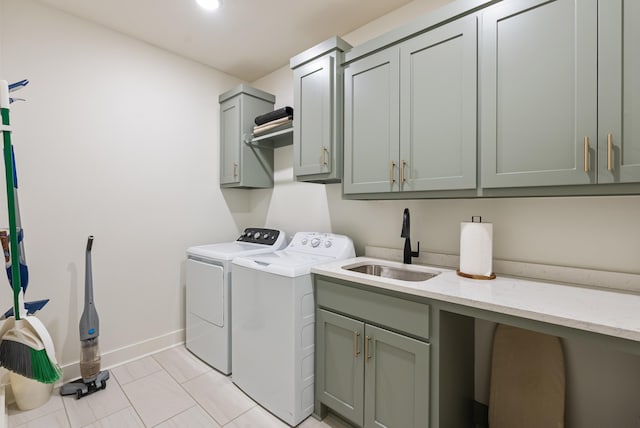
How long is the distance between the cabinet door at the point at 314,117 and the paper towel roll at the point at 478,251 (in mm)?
973

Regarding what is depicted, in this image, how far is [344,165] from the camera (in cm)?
196

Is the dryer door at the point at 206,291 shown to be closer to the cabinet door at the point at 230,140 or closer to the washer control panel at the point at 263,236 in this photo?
the washer control panel at the point at 263,236

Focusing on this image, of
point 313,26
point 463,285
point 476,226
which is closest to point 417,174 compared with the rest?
point 476,226

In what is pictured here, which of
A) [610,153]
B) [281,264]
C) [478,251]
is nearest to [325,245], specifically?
[281,264]

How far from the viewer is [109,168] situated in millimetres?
2266

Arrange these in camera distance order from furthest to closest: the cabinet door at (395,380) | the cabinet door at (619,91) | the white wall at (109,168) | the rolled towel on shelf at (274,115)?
the rolled towel on shelf at (274,115) < the white wall at (109,168) < the cabinet door at (395,380) < the cabinet door at (619,91)

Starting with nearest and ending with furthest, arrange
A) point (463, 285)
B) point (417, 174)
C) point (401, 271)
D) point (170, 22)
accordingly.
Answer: point (463, 285), point (417, 174), point (401, 271), point (170, 22)

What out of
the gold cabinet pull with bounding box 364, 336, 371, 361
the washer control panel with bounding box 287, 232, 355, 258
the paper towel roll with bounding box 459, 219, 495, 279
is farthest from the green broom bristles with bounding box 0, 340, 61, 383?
the paper towel roll with bounding box 459, 219, 495, 279

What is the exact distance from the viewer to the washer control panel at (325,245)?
2121 mm

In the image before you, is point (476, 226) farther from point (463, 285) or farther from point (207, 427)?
point (207, 427)

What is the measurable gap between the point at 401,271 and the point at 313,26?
196 centimetres

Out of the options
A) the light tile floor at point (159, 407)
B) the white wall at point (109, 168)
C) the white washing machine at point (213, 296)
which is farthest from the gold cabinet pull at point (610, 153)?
the white wall at point (109, 168)

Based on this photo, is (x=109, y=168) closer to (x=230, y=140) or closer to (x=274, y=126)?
(x=230, y=140)

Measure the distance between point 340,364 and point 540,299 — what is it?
104 centimetres
